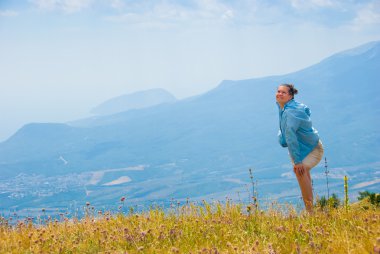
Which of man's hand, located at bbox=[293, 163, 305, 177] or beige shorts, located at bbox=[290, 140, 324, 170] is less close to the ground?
beige shorts, located at bbox=[290, 140, 324, 170]

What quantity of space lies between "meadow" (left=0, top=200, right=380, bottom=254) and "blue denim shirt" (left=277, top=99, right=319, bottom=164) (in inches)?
45.2

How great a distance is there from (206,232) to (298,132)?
314 cm

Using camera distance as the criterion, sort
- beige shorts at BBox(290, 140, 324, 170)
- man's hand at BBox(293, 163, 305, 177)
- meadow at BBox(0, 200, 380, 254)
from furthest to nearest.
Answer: beige shorts at BBox(290, 140, 324, 170) < man's hand at BBox(293, 163, 305, 177) < meadow at BBox(0, 200, 380, 254)

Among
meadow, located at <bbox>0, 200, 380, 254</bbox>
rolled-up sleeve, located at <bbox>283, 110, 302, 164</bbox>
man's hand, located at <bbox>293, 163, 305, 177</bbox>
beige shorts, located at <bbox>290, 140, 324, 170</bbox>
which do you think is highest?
rolled-up sleeve, located at <bbox>283, 110, 302, 164</bbox>

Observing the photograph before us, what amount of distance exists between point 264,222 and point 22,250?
3.25m

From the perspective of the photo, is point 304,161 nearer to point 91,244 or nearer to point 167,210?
point 167,210

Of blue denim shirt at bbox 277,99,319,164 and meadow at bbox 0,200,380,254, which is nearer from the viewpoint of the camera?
meadow at bbox 0,200,380,254

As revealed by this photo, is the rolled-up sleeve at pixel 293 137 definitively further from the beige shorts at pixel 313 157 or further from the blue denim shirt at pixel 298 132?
the beige shorts at pixel 313 157

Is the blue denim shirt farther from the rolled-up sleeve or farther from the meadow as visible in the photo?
the meadow

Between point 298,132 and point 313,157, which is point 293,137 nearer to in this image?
point 298,132

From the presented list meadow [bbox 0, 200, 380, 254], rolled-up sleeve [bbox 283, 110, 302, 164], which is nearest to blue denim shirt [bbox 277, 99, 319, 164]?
rolled-up sleeve [bbox 283, 110, 302, 164]

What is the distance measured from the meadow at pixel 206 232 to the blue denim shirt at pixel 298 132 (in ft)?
3.76

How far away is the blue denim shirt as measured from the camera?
27.4ft

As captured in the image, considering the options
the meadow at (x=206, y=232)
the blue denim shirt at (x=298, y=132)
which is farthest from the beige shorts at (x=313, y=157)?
the meadow at (x=206, y=232)
